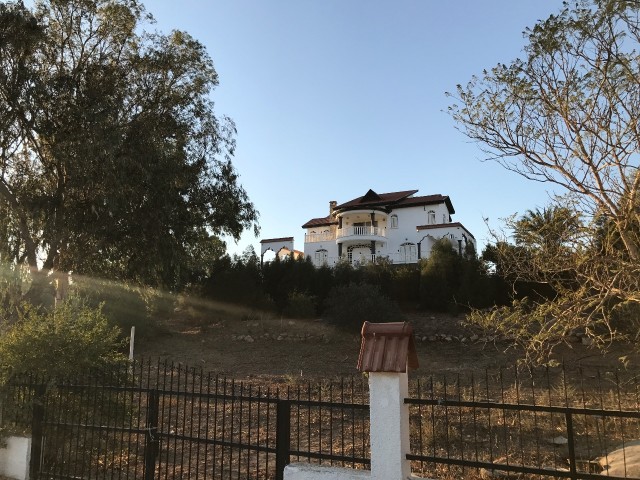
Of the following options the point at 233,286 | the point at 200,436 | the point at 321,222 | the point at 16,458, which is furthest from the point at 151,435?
the point at 321,222

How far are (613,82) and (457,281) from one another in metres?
20.2

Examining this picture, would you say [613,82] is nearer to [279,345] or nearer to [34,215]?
[34,215]

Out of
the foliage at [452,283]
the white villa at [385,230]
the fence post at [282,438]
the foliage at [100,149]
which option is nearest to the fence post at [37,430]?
the fence post at [282,438]

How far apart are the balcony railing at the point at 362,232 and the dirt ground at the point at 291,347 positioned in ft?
58.3

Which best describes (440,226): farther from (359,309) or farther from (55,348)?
(55,348)

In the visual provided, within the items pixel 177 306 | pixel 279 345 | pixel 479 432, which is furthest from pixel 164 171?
pixel 177 306

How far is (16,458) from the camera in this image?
733 centimetres

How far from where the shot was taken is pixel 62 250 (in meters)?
16.9

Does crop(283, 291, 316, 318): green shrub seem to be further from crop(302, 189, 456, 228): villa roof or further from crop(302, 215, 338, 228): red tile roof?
crop(302, 215, 338, 228): red tile roof

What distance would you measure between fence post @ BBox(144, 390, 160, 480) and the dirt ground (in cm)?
1049

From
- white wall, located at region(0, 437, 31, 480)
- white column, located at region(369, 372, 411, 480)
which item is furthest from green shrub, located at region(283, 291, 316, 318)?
white column, located at region(369, 372, 411, 480)

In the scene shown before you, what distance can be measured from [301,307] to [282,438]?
70.7 ft

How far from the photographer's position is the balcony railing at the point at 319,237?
48.0m

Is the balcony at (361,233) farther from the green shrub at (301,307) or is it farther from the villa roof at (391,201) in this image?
the green shrub at (301,307)
